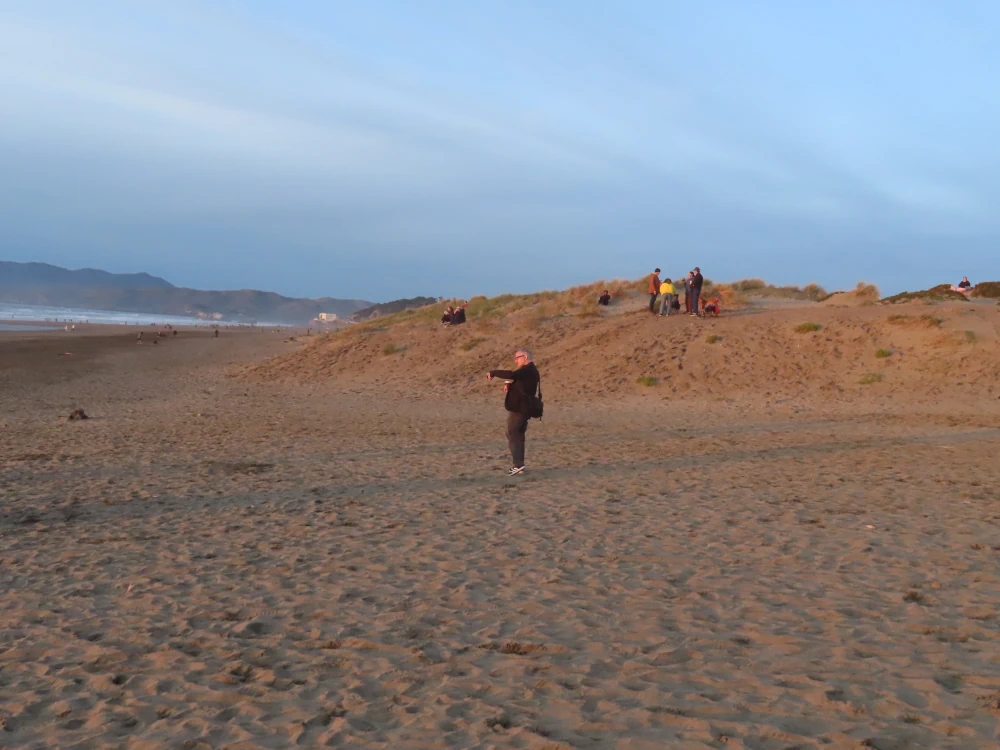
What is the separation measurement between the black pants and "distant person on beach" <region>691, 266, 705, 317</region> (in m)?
18.2

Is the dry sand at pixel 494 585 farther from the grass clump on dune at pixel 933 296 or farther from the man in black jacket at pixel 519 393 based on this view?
the grass clump on dune at pixel 933 296

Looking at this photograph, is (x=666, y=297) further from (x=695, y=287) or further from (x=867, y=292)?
(x=867, y=292)

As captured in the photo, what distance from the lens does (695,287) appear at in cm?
2922

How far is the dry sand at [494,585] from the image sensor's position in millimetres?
4230

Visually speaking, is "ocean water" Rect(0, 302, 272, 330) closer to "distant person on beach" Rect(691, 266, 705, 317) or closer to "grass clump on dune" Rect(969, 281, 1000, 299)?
"distant person on beach" Rect(691, 266, 705, 317)

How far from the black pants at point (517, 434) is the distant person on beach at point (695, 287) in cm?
1819

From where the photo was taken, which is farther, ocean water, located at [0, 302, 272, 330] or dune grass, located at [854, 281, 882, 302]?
ocean water, located at [0, 302, 272, 330]

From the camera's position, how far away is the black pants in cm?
1141

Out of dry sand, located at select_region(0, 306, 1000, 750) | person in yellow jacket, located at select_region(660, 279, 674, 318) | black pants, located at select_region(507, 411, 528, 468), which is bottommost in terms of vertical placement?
dry sand, located at select_region(0, 306, 1000, 750)

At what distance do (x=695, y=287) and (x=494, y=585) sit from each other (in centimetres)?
2416

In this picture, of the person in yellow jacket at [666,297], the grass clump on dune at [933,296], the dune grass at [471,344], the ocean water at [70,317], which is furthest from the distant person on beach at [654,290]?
the ocean water at [70,317]

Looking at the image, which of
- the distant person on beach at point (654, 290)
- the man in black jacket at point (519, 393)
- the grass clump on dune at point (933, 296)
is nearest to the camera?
the man in black jacket at point (519, 393)

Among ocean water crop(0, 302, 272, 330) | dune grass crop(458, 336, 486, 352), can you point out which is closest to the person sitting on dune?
dune grass crop(458, 336, 486, 352)

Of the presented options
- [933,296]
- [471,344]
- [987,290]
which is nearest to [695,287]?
[471,344]
